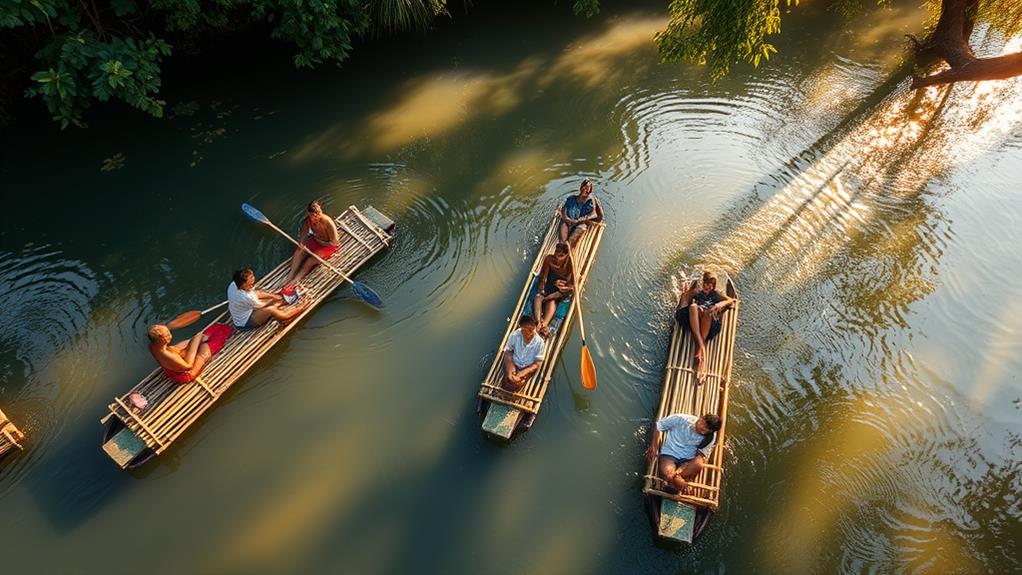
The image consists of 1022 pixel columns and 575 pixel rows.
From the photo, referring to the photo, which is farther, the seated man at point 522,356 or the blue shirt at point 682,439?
the seated man at point 522,356

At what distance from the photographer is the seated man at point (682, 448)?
18.3ft

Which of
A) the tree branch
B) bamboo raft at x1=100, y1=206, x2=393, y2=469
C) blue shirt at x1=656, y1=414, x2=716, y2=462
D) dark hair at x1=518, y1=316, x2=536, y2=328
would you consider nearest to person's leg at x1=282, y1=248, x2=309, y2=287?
bamboo raft at x1=100, y1=206, x2=393, y2=469

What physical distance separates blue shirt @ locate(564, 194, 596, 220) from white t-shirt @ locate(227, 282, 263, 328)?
451 centimetres

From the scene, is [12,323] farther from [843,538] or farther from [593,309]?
[843,538]

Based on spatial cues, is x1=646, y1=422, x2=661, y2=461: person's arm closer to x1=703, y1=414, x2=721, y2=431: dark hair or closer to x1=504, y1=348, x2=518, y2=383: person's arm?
x1=703, y1=414, x2=721, y2=431: dark hair

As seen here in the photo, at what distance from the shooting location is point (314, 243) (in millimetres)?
8070

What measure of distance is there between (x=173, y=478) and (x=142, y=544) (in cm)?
70

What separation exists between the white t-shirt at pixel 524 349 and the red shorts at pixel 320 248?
3.17 metres

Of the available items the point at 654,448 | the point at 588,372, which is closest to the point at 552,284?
the point at 588,372

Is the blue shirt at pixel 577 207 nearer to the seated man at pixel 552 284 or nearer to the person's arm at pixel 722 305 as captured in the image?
the seated man at pixel 552 284

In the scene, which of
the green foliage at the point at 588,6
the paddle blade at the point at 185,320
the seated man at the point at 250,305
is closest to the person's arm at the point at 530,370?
the seated man at the point at 250,305

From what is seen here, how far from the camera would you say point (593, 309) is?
775cm

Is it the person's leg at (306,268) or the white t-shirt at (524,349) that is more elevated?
the person's leg at (306,268)

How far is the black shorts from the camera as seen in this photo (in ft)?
22.6
